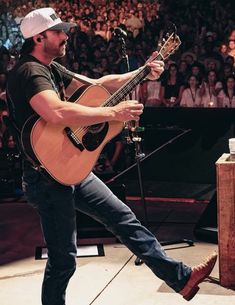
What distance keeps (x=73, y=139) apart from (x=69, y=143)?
32 mm

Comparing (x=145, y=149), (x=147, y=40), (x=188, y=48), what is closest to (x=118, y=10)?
(x=147, y=40)

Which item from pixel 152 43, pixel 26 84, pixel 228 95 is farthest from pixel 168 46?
pixel 152 43

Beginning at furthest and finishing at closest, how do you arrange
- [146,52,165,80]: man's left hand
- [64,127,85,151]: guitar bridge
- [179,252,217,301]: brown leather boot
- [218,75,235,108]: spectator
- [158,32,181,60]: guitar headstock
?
[218,75,235,108]: spectator → [158,32,181,60]: guitar headstock → [146,52,165,80]: man's left hand → [179,252,217,301]: brown leather boot → [64,127,85,151]: guitar bridge

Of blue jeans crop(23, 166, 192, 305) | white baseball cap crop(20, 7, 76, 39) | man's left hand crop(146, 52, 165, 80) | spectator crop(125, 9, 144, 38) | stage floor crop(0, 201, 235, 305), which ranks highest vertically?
spectator crop(125, 9, 144, 38)

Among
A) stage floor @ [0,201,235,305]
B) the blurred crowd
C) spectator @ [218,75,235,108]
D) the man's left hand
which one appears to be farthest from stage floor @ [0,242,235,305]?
spectator @ [218,75,235,108]

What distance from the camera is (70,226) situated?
10.3 ft

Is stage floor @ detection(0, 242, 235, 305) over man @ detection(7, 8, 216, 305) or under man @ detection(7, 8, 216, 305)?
under

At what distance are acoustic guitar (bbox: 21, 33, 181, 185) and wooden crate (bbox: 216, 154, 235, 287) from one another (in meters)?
0.93

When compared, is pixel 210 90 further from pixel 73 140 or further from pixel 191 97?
pixel 73 140

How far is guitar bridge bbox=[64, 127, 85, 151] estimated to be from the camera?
3211 millimetres

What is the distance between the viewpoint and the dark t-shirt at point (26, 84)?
294cm

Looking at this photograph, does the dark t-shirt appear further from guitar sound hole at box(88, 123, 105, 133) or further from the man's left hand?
the man's left hand

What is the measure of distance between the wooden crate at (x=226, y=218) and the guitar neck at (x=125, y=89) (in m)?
0.90

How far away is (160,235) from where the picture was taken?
5.62 meters
